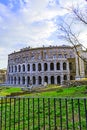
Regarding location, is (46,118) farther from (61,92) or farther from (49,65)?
(49,65)

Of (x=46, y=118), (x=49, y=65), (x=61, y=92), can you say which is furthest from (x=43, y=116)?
(x=49, y=65)

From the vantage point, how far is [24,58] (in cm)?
7831

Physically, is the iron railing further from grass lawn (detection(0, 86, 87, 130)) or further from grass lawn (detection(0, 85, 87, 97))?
grass lawn (detection(0, 85, 87, 97))

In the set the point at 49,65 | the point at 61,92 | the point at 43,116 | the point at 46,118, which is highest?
the point at 49,65

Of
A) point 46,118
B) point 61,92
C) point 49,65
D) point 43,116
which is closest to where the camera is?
point 43,116

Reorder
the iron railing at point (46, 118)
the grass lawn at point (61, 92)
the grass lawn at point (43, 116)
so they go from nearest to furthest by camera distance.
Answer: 1. the iron railing at point (46, 118)
2. the grass lawn at point (43, 116)
3. the grass lawn at point (61, 92)

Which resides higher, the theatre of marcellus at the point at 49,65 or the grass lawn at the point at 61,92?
the theatre of marcellus at the point at 49,65

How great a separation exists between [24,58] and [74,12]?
59.0m

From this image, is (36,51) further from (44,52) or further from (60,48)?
(60,48)

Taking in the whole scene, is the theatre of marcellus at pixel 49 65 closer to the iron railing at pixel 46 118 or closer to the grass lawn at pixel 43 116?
the grass lawn at pixel 43 116

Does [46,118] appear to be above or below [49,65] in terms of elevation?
below

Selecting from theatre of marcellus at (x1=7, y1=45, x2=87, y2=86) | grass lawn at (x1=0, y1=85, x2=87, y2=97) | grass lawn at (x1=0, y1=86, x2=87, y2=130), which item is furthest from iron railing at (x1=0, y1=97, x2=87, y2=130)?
theatre of marcellus at (x1=7, y1=45, x2=87, y2=86)

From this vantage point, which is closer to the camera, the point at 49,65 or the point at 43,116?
the point at 43,116

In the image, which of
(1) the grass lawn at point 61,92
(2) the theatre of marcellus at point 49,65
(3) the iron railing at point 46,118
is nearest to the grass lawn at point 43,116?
(3) the iron railing at point 46,118
